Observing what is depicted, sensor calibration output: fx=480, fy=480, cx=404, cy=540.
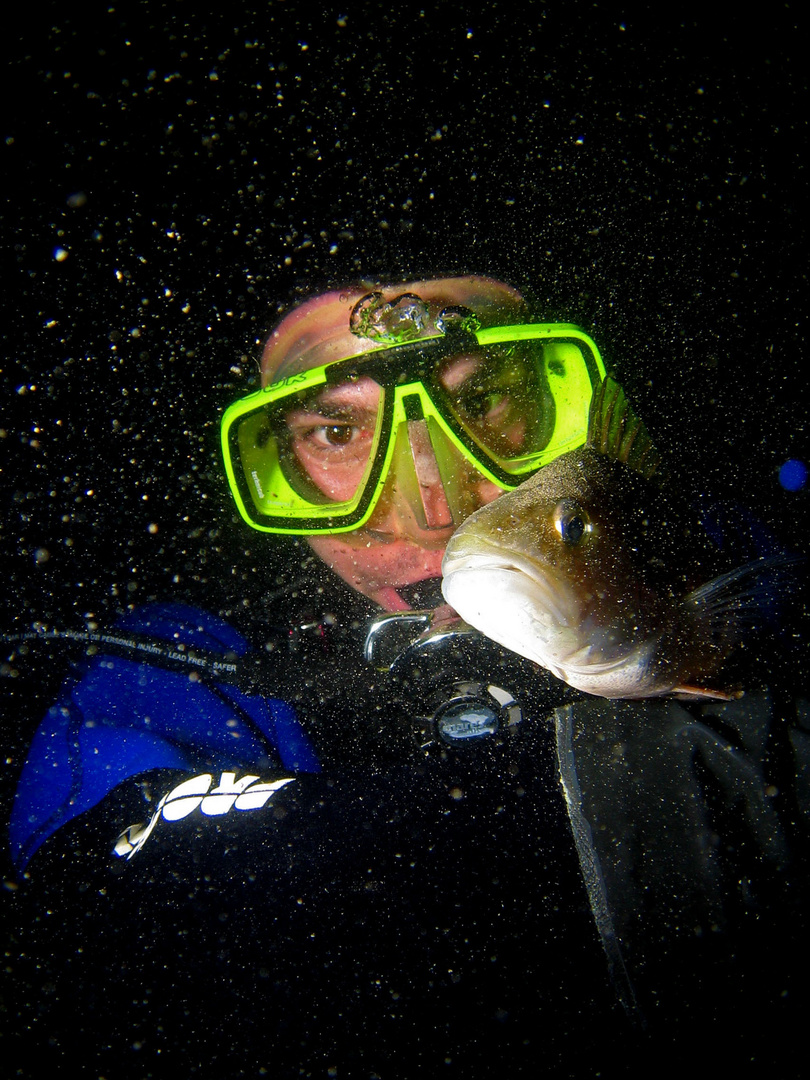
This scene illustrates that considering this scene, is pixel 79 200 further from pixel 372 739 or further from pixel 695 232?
pixel 695 232

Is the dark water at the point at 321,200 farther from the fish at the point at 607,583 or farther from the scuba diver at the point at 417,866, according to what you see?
the fish at the point at 607,583

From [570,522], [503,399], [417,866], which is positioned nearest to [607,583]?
[570,522]

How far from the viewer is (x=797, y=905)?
1146 millimetres

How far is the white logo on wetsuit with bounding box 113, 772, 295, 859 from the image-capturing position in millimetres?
1512

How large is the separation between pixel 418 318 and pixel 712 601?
1795 mm

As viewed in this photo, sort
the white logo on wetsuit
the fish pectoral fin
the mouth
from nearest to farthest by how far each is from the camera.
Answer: the fish pectoral fin, the white logo on wetsuit, the mouth

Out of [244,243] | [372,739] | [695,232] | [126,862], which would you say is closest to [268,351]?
[244,243]

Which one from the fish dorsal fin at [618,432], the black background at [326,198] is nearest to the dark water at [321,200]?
the black background at [326,198]

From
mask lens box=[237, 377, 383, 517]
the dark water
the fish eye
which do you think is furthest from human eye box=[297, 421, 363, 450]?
the fish eye

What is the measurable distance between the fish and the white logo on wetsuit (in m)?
0.95

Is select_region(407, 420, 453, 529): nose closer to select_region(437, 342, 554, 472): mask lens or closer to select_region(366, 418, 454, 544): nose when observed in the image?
select_region(366, 418, 454, 544): nose

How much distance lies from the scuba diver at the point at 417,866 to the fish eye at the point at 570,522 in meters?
0.56

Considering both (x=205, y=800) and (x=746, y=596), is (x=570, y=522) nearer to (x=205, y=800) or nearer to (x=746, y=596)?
(x=746, y=596)

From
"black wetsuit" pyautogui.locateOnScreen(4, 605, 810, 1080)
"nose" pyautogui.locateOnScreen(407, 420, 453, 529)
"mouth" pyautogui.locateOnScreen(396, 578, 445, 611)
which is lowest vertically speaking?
"black wetsuit" pyautogui.locateOnScreen(4, 605, 810, 1080)
